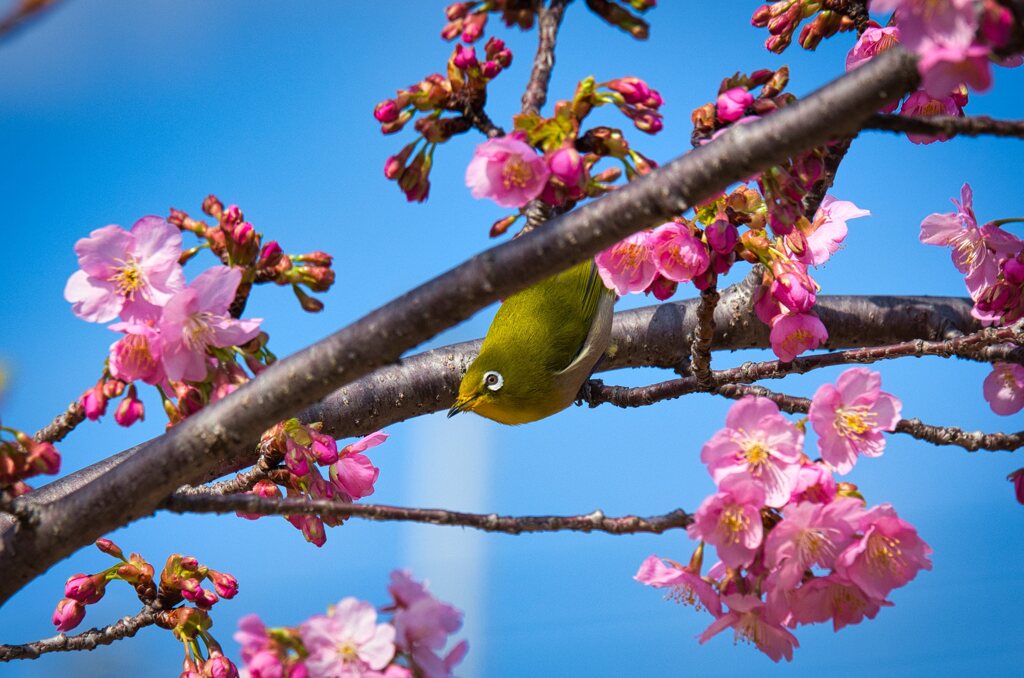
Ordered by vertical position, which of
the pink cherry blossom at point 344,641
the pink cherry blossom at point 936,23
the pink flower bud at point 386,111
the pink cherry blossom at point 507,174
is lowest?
the pink cherry blossom at point 344,641

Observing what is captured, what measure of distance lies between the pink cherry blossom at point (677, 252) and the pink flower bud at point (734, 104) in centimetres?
15

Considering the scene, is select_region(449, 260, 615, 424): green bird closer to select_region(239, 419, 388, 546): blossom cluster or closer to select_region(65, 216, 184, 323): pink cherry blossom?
select_region(239, 419, 388, 546): blossom cluster

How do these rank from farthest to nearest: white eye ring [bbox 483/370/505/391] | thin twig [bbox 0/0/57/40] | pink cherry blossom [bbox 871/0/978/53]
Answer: white eye ring [bbox 483/370/505/391] < pink cherry blossom [bbox 871/0/978/53] < thin twig [bbox 0/0/57/40]

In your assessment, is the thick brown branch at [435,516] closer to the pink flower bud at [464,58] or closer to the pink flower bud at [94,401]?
the pink flower bud at [94,401]

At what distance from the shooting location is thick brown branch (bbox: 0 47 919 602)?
565 mm

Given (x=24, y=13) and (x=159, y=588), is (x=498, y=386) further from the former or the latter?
(x=24, y=13)

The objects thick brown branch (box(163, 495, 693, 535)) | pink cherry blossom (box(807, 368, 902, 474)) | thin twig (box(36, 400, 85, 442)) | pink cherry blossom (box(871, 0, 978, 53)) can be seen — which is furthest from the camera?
thin twig (box(36, 400, 85, 442))

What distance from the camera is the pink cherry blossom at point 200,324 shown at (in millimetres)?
697

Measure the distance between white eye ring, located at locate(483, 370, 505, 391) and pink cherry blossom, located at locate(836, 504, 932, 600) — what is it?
764mm

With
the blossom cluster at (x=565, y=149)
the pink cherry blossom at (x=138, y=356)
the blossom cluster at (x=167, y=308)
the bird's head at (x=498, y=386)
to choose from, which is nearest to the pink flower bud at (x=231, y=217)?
the blossom cluster at (x=167, y=308)

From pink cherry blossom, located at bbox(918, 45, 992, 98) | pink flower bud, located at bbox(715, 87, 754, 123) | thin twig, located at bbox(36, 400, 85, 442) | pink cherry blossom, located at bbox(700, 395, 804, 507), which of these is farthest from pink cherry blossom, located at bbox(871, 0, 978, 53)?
thin twig, located at bbox(36, 400, 85, 442)

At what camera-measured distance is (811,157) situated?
2.49ft

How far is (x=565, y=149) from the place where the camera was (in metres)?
0.67

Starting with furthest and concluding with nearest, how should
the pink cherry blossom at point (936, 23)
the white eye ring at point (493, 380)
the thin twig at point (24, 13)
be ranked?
the white eye ring at point (493, 380) → the pink cherry blossom at point (936, 23) → the thin twig at point (24, 13)
